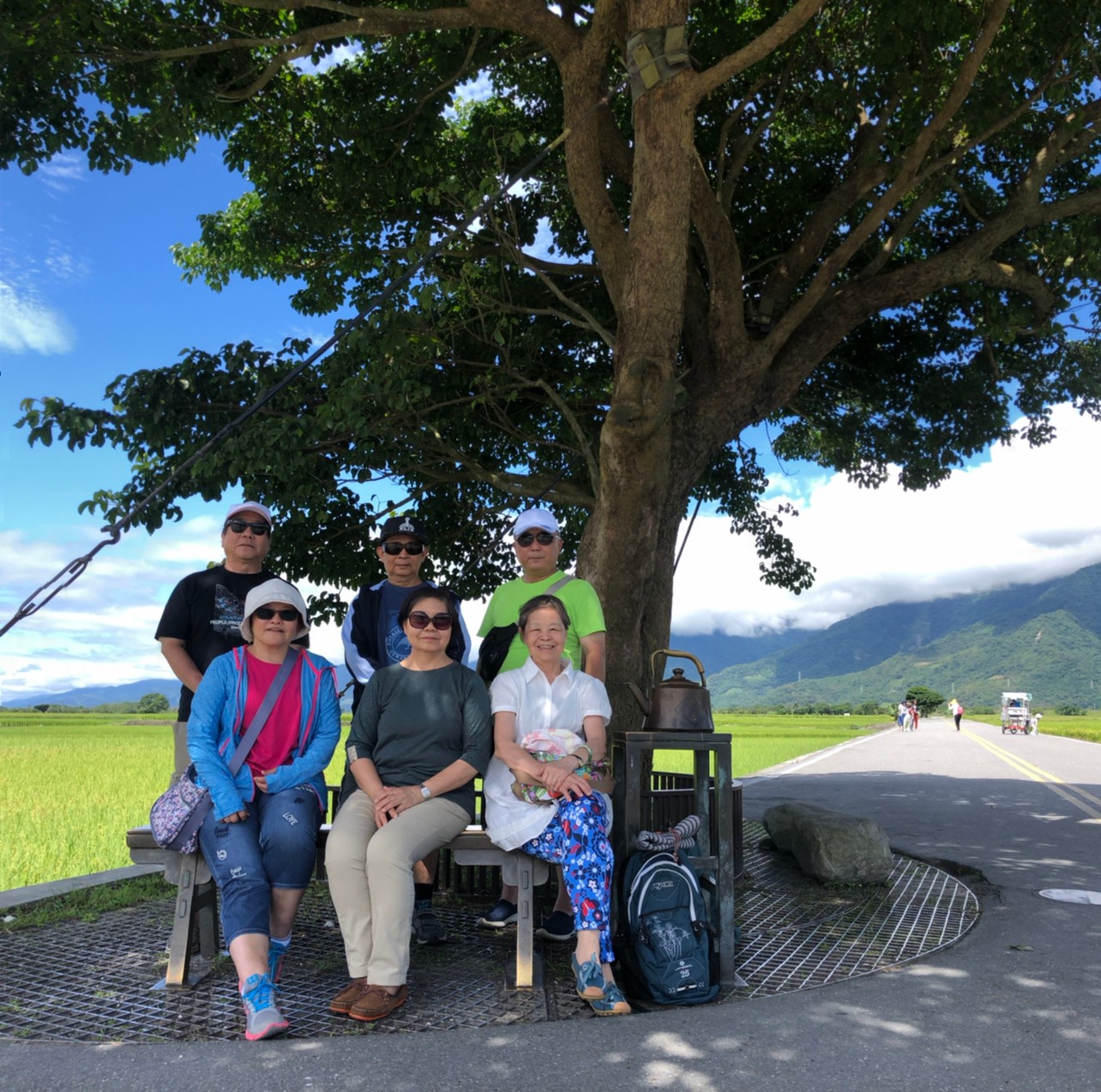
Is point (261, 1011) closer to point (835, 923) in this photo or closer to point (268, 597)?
point (268, 597)

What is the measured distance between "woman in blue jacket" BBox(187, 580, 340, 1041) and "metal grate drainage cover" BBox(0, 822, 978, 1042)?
274 millimetres

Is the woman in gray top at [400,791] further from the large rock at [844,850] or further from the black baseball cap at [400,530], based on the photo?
the large rock at [844,850]

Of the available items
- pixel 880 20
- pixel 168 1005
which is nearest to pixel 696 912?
pixel 168 1005

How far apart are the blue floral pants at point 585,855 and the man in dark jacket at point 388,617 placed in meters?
1.05

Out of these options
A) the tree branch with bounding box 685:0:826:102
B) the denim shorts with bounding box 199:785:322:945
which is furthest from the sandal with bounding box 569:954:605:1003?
the tree branch with bounding box 685:0:826:102

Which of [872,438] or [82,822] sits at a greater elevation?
[872,438]

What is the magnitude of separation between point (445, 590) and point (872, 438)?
411 inches

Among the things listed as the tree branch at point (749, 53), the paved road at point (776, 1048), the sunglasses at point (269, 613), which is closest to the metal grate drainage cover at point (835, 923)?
the paved road at point (776, 1048)

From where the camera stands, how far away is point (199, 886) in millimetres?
4254

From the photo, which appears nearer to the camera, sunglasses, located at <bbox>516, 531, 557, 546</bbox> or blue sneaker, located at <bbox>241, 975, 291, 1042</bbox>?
blue sneaker, located at <bbox>241, 975, 291, 1042</bbox>

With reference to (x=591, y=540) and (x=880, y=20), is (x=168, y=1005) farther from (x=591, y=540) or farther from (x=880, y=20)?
(x=880, y=20)

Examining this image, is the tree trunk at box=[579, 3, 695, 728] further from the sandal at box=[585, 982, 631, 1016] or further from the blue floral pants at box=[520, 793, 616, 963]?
the sandal at box=[585, 982, 631, 1016]

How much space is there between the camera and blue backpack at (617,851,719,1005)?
3875 millimetres

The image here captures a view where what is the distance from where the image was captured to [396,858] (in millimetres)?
3859
